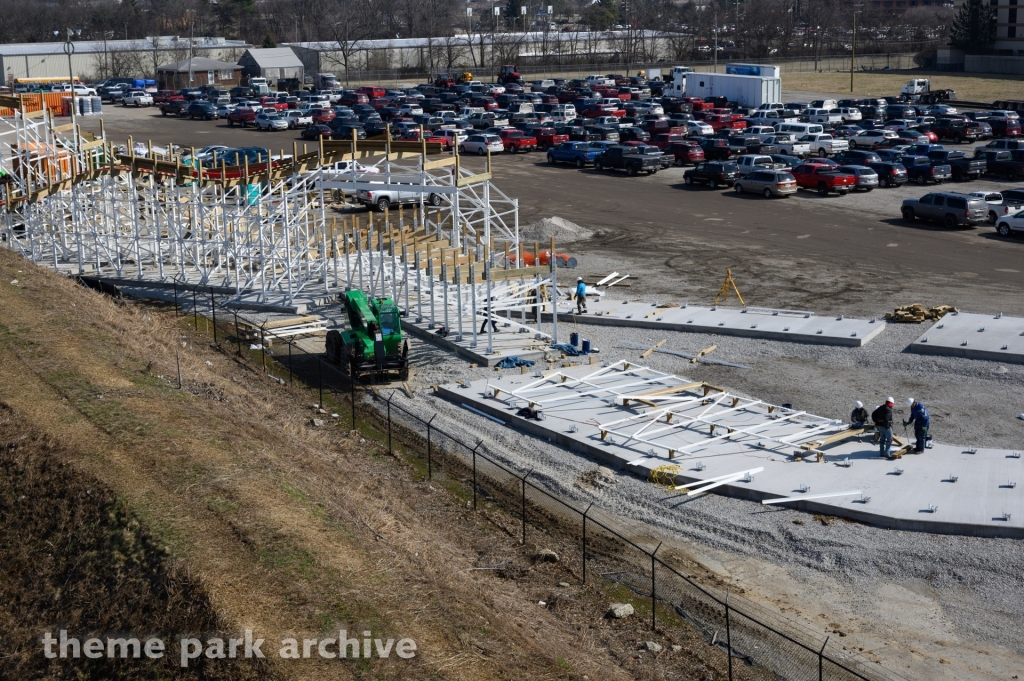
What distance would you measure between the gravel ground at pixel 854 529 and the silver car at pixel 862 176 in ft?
73.1

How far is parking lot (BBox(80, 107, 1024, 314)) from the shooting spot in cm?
Answer: 3139

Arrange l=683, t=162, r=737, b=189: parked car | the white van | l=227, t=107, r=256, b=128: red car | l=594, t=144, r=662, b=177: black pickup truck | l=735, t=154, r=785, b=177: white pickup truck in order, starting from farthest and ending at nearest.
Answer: l=227, t=107, r=256, b=128: red car, the white van, l=594, t=144, r=662, b=177: black pickup truck, l=735, t=154, r=785, b=177: white pickup truck, l=683, t=162, r=737, b=189: parked car

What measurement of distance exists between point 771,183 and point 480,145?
745 inches

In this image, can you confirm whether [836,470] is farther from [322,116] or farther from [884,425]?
[322,116]

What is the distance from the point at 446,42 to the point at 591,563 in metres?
103

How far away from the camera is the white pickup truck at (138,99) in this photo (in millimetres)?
90312

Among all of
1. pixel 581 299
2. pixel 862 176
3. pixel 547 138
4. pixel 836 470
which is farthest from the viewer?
pixel 547 138

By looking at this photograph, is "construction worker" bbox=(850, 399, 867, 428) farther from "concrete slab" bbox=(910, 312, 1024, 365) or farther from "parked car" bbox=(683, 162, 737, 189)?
"parked car" bbox=(683, 162, 737, 189)

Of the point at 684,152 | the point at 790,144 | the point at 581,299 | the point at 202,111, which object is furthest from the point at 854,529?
the point at 202,111

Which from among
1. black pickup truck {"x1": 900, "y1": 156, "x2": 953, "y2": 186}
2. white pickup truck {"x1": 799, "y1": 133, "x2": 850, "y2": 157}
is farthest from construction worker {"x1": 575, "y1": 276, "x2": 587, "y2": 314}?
white pickup truck {"x1": 799, "y1": 133, "x2": 850, "y2": 157}

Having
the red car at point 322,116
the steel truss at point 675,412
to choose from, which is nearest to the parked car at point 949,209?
the steel truss at point 675,412

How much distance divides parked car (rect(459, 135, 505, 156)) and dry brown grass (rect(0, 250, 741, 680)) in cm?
3855

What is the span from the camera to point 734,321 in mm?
27500

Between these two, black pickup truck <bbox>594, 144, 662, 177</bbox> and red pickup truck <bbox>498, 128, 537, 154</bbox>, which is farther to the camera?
red pickup truck <bbox>498, 128, 537, 154</bbox>
